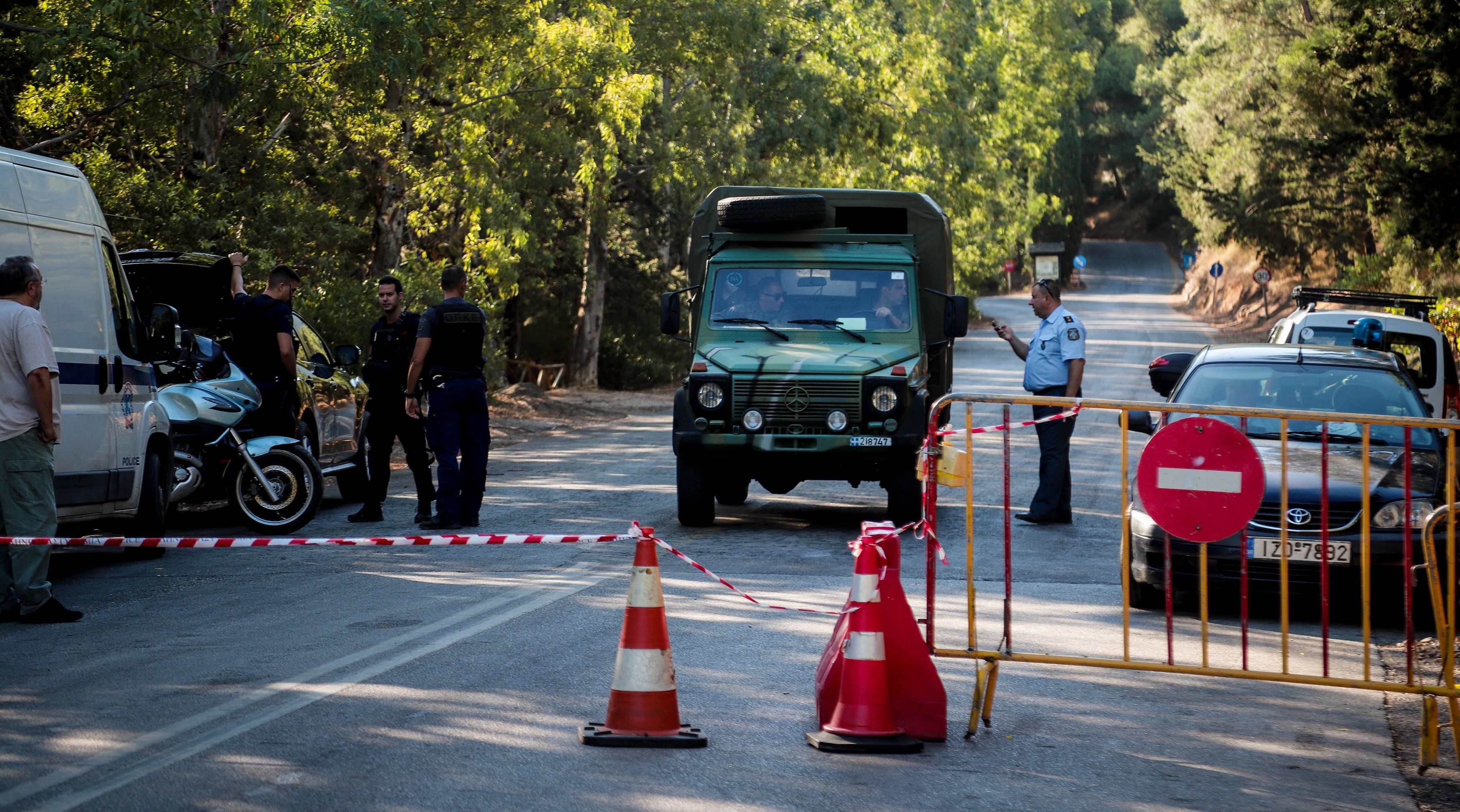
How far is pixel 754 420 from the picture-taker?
11.2 m

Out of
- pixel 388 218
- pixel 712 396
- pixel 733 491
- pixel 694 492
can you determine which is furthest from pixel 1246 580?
pixel 388 218

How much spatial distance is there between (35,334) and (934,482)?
4863 millimetres

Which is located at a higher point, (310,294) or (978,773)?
(310,294)

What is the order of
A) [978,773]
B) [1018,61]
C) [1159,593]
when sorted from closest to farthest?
1. [978,773]
2. [1159,593]
3. [1018,61]

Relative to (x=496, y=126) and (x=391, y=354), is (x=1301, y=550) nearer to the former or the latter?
(x=391, y=354)

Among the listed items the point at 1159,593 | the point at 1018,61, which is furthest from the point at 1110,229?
the point at 1159,593

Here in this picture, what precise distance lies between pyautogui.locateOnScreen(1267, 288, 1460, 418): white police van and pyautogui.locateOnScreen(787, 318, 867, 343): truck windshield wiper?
516cm

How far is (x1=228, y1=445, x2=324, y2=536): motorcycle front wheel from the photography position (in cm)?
1132

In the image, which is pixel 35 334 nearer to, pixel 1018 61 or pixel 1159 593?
pixel 1159 593

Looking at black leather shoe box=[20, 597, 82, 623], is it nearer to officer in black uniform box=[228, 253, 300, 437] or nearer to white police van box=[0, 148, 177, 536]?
white police van box=[0, 148, 177, 536]

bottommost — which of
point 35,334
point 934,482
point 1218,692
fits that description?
point 1218,692

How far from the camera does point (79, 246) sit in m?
9.49

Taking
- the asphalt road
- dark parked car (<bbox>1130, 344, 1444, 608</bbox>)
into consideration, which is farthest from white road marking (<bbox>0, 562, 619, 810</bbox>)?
dark parked car (<bbox>1130, 344, 1444, 608</bbox>)

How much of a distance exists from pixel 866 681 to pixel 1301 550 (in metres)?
3.61
